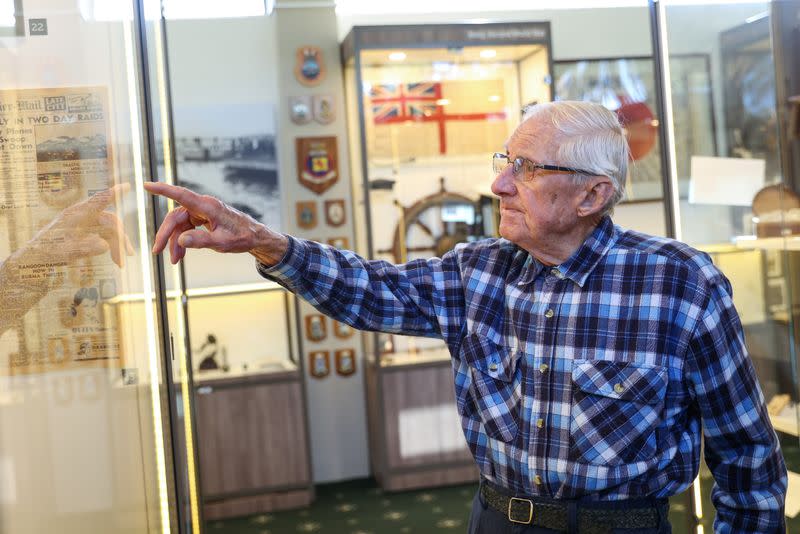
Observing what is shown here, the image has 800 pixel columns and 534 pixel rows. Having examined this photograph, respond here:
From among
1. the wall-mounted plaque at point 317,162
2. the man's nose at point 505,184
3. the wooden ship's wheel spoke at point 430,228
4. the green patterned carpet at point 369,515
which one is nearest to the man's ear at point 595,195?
the man's nose at point 505,184

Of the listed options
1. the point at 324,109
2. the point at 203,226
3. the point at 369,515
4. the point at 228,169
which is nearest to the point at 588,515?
the point at 203,226

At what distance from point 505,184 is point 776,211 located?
1.60m

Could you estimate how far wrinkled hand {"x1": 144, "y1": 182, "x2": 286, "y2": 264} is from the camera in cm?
154

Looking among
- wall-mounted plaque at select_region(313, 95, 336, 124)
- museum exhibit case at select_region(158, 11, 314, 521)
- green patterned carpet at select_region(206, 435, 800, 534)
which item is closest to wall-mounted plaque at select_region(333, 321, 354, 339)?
museum exhibit case at select_region(158, 11, 314, 521)

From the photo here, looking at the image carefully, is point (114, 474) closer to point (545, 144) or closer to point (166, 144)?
point (545, 144)

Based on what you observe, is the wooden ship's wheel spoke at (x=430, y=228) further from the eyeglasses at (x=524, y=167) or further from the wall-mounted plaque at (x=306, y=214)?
the eyeglasses at (x=524, y=167)

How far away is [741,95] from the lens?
3.12 metres

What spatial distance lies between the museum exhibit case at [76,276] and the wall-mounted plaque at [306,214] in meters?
3.15

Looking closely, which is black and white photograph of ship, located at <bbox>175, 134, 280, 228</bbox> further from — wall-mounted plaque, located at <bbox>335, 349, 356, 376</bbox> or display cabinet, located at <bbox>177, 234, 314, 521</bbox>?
wall-mounted plaque, located at <bbox>335, 349, 356, 376</bbox>

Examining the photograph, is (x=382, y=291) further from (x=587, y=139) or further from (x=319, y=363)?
(x=319, y=363)

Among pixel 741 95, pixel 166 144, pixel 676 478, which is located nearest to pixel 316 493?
pixel 166 144

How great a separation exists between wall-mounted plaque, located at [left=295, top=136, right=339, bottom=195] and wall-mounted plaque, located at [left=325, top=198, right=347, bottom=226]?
3.6 inches

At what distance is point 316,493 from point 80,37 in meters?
3.92

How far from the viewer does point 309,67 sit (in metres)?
5.25
